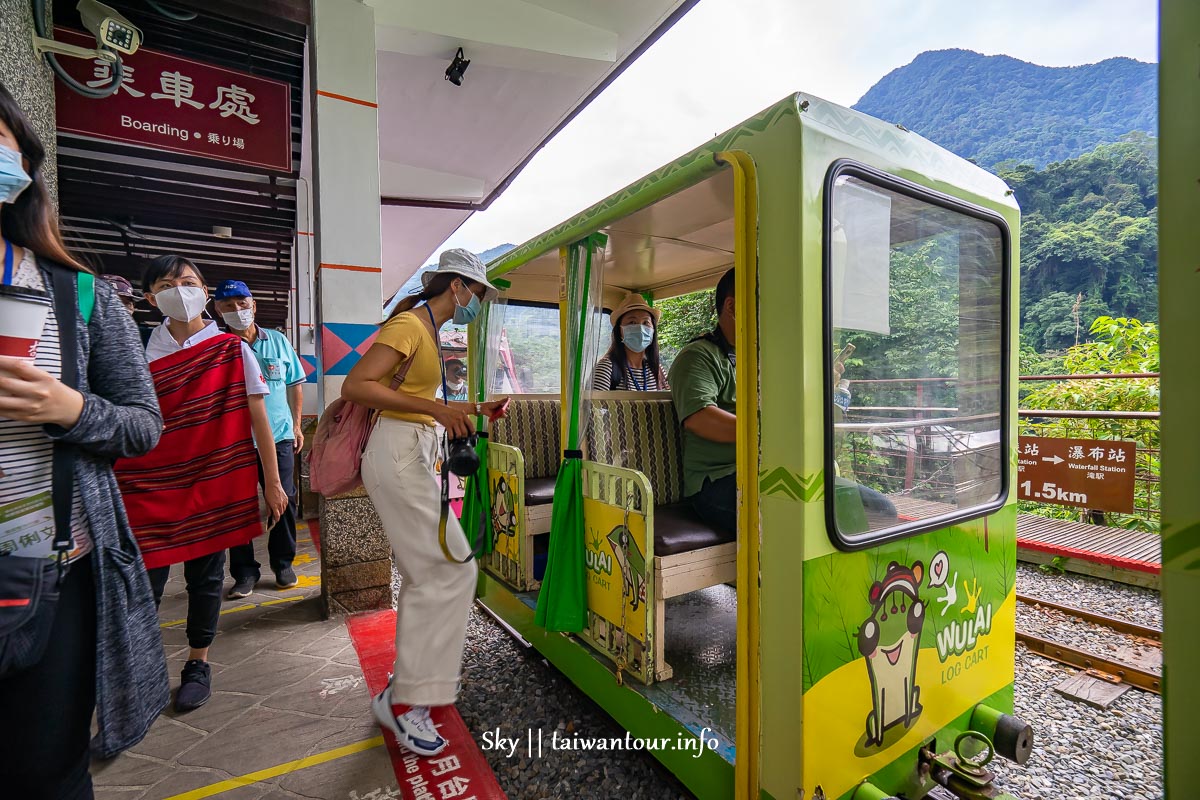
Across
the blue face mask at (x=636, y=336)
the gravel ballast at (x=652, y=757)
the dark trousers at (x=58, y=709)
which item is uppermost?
the blue face mask at (x=636, y=336)

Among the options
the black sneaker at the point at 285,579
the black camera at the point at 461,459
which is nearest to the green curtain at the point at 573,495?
the black camera at the point at 461,459

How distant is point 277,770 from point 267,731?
0.98 ft

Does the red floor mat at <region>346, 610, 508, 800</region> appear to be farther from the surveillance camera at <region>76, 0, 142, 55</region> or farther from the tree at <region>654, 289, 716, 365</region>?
the surveillance camera at <region>76, 0, 142, 55</region>

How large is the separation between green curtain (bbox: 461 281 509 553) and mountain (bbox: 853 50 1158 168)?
54062 mm

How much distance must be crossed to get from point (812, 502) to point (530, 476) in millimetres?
2569

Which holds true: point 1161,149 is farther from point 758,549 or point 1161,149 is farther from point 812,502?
point 758,549

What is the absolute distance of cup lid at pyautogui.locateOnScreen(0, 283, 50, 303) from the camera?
1046 millimetres

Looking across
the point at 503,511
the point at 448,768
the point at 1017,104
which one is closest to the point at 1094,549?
the point at 503,511

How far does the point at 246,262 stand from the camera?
900cm

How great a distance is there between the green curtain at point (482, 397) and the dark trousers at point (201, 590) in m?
1.35

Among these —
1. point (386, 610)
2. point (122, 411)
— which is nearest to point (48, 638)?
point (122, 411)

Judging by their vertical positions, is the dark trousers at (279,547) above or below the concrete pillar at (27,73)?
below

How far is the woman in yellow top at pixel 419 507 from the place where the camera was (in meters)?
2.13

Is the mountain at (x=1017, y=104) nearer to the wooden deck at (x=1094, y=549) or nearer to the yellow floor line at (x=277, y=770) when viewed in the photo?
the wooden deck at (x=1094, y=549)
